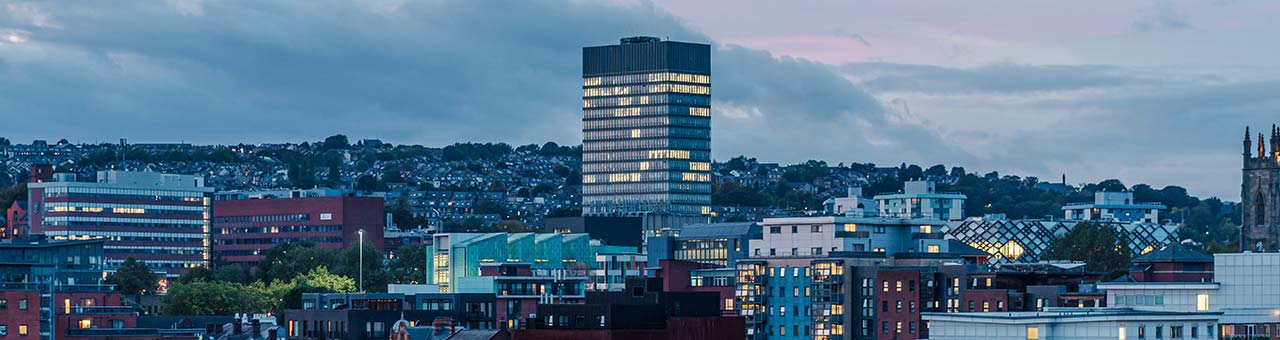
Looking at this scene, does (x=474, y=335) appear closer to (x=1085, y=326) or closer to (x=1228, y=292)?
(x=1228, y=292)

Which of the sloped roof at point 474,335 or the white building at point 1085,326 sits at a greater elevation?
the white building at point 1085,326

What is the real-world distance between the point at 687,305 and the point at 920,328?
16425mm

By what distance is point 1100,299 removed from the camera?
194m

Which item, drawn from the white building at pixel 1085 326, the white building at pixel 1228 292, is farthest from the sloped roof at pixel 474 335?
the white building at pixel 1085 326

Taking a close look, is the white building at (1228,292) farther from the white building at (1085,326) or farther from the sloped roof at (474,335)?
the sloped roof at (474,335)

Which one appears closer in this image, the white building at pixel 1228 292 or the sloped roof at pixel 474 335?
the white building at pixel 1228 292

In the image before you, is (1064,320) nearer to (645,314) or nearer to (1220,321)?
(1220,321)

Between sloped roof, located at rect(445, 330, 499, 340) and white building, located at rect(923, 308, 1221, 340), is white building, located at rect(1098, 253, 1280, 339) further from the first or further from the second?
sloped roof, located at rect(445, 330, 499, 340)

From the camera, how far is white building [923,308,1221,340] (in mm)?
147000

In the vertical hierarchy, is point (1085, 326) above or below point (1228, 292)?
below

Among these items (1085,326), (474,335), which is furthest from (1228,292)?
(474,335)

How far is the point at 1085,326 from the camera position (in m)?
148

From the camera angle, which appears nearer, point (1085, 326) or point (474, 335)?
point (1085, 326)

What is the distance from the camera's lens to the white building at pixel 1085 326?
14700cm
